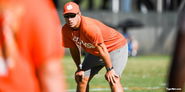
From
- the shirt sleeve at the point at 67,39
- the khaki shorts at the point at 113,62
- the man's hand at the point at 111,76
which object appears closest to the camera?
the man's hand at the point at 111,76

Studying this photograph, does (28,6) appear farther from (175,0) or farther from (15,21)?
(175,0)

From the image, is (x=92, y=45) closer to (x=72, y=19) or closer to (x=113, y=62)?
(x=72, y=19)

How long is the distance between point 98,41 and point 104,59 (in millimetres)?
263

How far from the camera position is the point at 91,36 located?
27.9 feet

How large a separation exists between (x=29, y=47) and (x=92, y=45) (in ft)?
19.0

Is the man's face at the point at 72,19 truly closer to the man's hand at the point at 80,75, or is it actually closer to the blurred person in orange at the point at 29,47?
the man's hand at the point at 80,75

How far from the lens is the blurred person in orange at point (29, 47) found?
2.84 meters

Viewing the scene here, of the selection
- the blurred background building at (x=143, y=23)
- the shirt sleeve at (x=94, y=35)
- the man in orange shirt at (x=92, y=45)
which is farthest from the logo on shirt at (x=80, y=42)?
the blurred background building at (x=143, y=23)

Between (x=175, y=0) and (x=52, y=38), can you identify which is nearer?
(x=52, y=38)

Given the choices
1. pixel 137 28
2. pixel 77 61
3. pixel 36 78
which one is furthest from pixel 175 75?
pixel 137 28

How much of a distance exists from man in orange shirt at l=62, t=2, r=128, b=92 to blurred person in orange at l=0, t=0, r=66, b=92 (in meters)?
5.49

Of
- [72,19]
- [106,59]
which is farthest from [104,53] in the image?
[72,19]

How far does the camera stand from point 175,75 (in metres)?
3.86

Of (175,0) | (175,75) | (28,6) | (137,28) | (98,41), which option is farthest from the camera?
(175,0)
